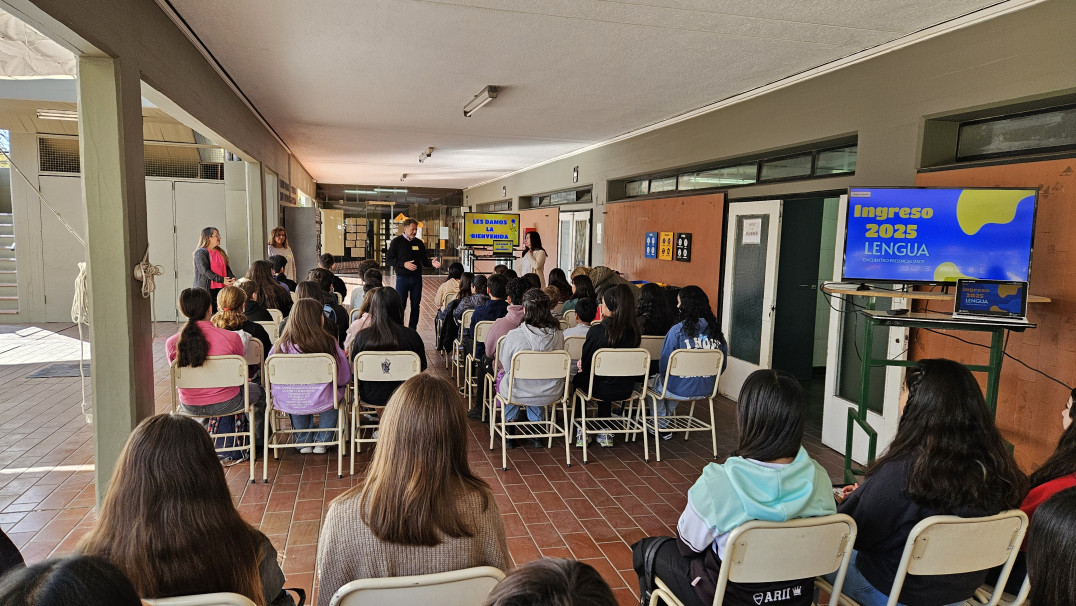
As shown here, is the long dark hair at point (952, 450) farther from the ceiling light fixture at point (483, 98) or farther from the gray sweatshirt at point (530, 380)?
the ceiling light fixture at point (483, 98)

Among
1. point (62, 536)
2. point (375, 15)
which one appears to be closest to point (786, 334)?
point (375, 15)

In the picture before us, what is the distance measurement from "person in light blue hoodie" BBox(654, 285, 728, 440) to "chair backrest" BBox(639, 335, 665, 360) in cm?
45

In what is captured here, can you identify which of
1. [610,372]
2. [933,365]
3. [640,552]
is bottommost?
[640,552]

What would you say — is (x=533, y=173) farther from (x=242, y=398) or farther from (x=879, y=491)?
(x=879, y=491)

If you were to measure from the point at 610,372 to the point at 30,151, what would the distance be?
31.6 feet

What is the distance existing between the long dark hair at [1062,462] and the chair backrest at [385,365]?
3209mm

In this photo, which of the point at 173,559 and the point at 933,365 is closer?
the point at 173,559

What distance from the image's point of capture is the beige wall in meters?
3.27

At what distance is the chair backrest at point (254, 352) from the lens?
13.9ft

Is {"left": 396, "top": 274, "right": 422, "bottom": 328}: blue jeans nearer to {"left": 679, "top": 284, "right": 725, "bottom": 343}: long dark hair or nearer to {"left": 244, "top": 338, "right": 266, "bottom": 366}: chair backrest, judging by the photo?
{"left": 244, "top": 338, "right": 266, "bottom": 366}: chair backrest

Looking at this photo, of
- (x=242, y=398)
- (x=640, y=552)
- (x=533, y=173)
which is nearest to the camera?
(x=640, y=552)

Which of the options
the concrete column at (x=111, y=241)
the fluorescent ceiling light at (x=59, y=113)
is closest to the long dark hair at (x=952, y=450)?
the concrete column at (x=111, y=241)

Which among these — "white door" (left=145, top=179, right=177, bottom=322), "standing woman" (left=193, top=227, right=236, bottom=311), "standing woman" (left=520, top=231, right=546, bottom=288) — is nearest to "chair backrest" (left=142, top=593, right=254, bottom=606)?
"standing woman" (left=193, top=227, right=236, bottom=311)

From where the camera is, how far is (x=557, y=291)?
6473 millimetres
